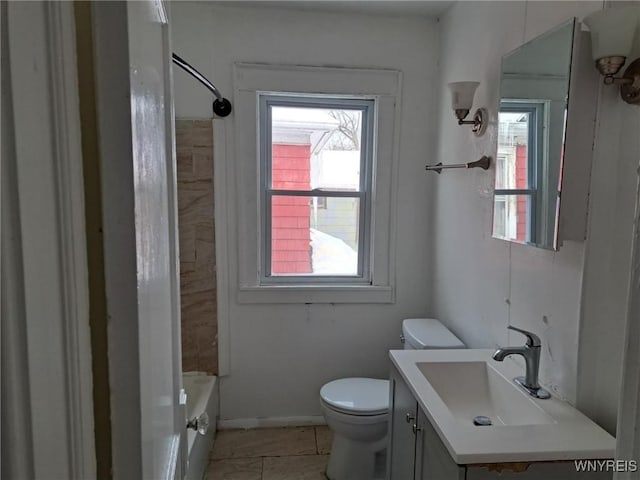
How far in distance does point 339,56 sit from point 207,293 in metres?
1.56

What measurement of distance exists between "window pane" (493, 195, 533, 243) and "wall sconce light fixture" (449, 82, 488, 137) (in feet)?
1.25

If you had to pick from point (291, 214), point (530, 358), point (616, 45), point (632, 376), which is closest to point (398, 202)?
point (291, 214)

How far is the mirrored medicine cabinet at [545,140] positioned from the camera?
4.12ft

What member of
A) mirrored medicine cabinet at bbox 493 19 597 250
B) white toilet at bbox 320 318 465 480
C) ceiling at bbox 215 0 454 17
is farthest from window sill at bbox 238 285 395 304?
ceiling at bbox 215 0 454 17

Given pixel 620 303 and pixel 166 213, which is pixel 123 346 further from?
pixel 620 303

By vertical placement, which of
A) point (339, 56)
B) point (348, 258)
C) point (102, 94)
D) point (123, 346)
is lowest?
point (348, 258)

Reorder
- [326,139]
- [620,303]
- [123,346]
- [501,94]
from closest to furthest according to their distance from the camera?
1. [123,346]
2. [620,303]
3. [501,94]
4. [326,139]

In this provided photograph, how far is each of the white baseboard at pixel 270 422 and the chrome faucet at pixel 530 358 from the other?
1.49m

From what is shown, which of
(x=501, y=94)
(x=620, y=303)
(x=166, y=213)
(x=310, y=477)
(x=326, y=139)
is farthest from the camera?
(x=326, y=139)

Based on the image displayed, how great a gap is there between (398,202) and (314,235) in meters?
0.55

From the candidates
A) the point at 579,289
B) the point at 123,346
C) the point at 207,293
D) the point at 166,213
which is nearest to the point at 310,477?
the point at 207,293

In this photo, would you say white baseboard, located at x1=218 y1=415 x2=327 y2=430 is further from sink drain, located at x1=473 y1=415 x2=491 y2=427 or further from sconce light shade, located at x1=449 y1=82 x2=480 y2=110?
sconce light shade, located at x1=449 y1=82 x2=480 y2=110

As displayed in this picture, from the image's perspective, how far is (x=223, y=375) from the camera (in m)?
2.57

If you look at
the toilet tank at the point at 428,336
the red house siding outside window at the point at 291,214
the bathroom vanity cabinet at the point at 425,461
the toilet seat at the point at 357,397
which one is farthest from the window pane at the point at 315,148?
the bathroom vanity cabinet at the point at 425,461
